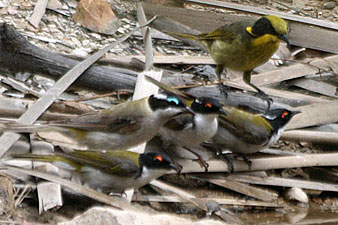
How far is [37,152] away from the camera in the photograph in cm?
692

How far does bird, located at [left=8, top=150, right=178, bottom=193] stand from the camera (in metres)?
6.47

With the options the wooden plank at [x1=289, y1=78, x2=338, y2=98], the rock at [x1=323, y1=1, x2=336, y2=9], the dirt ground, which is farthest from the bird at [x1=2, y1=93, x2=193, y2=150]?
the rock at [x1=323, y1=1, x2=336, y2=9]

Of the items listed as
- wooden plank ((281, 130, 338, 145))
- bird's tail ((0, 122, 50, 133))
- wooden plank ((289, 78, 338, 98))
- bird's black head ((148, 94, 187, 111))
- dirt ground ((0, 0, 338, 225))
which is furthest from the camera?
wooden plank ((289, 78, 338, 98))

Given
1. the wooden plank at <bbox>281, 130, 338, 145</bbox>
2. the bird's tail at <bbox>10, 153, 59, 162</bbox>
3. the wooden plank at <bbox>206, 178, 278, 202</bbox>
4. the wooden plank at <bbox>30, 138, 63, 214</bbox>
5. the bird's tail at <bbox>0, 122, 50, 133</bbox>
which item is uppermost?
the wooden plank at <bbox>281, 130, 338, 145</bbox>

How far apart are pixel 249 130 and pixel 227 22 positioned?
117 inches

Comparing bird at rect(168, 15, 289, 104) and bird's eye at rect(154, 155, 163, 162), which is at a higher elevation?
bird at rect(168, 15, 289, 104)

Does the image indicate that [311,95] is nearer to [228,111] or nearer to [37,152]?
[228,111]

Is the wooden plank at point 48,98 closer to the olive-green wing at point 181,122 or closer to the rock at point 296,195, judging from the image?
the olive-green wing at point 181,122

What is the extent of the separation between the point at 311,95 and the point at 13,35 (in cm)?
371

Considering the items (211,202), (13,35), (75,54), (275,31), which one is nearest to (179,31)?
(75,54)

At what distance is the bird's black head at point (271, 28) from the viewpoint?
817cm

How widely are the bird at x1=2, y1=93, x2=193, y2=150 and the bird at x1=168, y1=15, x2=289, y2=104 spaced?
141cm

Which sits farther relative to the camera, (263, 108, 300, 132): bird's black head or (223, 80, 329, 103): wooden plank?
(223, 80, 329, 103): wooden plank

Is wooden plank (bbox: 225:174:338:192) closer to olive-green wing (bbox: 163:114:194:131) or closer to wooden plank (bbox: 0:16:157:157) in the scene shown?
olive-green wing (bbox: 163:114:194:131)
